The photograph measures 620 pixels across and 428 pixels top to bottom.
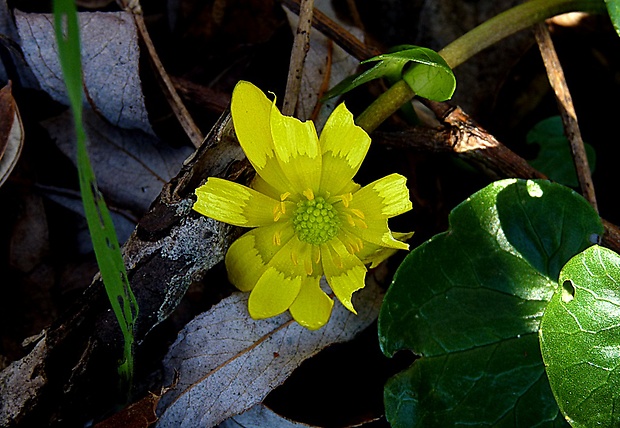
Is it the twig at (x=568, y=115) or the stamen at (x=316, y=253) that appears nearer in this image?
the stamen at (x=316, y=253)

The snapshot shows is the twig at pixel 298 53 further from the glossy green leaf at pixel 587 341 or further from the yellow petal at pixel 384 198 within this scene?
the glossy green leaf at pixel 587 341

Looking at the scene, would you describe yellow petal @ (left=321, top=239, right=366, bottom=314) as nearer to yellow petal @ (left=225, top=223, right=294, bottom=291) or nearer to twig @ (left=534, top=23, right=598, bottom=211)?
yellow petal @ (left=225, top=223, right=294, bottom=291)

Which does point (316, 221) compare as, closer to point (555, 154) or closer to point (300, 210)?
point (300, 210)

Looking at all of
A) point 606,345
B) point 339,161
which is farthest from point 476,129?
point 606,345

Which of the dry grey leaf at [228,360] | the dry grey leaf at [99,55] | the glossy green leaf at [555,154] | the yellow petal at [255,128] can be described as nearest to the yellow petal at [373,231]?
the yellow petal at [255,128]

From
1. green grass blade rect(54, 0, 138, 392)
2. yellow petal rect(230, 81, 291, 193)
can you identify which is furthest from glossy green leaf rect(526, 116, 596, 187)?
green grass blade rect(54, 0, 138, 392)

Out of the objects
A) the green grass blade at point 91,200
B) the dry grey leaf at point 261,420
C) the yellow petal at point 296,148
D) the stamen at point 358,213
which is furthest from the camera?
the dry grey leaf at point 261,420

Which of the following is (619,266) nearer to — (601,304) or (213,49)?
(601,304)
